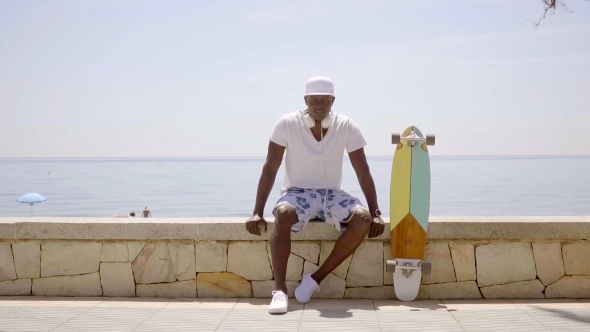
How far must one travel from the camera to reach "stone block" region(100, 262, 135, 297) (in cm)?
495

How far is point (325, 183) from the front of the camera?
16.0 ft

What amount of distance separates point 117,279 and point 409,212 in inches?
85.7

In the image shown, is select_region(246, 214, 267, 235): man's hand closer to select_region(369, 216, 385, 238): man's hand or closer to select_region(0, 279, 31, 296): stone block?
select_region(369, 216, 385, 238): man's hand

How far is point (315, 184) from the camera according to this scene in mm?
4867

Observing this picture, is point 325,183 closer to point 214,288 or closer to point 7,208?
point 214,288

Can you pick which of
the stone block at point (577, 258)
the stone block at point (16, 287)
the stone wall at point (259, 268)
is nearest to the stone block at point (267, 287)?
the stone wall at point (259, 268)

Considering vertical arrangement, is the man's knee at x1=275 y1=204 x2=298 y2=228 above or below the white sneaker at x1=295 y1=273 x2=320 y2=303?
above

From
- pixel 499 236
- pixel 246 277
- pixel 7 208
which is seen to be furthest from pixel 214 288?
pixel 7 208

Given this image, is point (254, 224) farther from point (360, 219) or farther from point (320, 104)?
point (320, 104)

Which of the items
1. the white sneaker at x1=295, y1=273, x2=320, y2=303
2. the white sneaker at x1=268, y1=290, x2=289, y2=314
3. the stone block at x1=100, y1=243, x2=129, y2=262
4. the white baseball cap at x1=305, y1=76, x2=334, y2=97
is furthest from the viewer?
the stone block at x1=100, y1=243, x2=129, y2=262

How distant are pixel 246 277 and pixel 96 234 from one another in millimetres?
1136

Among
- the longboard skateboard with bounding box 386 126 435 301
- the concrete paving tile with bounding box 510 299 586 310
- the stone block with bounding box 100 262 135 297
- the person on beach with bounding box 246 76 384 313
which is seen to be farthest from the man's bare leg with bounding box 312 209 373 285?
the stone block with bounding box 100 262 135 297

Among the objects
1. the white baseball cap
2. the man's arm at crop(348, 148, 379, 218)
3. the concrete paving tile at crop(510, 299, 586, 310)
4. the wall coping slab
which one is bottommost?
the concrete paving tile at crop(510, 299, 586, 310)

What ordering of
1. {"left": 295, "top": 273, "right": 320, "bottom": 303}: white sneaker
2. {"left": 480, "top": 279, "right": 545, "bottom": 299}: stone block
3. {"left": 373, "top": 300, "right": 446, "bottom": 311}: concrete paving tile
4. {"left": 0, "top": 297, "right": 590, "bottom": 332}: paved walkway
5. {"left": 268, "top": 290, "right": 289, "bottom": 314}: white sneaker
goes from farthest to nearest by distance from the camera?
{"left": 480, "top": 279, "right": 545, "bottom": 299}: stone block, {"left": 295, "top": 273, "right": 320, "bottom": 303}: white sneaker, {"left": 373, "top": 300, "right": 446, "bottom": 311}: concrete paving tile, {"left": 268, "top": 290, "right": 289, "bottom": 314}: white sneaker, {"left": 0, "top": 297, "right": 590, "bottom": 332}: paved walkway
